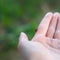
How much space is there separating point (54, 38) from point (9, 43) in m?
0.79

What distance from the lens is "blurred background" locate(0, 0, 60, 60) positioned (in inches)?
72.7

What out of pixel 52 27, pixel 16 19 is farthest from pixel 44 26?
pixel 16 19

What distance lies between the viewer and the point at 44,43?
1030mm

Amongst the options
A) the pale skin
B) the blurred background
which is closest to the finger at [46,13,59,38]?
the pale skin

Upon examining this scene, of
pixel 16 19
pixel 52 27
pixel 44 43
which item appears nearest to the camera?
pixel 44 43

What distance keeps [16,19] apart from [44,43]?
1.01 meters

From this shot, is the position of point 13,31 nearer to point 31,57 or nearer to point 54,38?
point 54,38

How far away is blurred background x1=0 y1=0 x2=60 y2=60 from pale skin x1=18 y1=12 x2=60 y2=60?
24.3 inches

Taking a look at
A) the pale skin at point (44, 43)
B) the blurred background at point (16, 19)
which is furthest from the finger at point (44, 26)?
the blurred background at point (16, 19)

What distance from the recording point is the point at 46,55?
0.96 metres

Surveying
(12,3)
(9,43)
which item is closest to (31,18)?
(12,3)

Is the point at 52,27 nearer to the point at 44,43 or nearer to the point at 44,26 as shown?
the point at 44,26

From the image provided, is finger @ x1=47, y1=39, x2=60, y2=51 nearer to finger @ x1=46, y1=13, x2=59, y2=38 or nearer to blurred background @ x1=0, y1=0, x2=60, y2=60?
finger @ x1=46, y1=13, x2=59, y2=38

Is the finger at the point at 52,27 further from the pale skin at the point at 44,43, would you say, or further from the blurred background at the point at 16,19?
the blurred background at the point at 16,19
